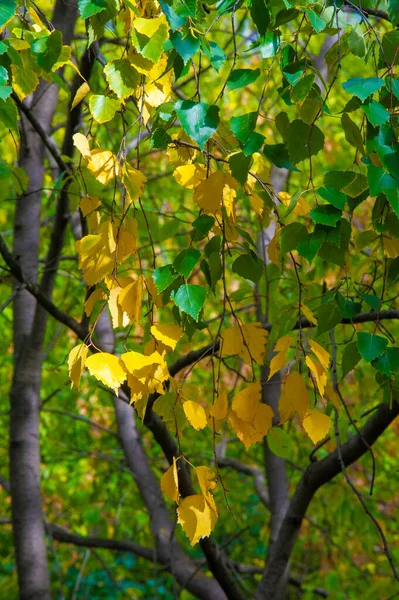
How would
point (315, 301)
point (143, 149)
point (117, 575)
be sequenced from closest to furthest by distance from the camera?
1. point (315, 301)
2. point (143, 149)
3. point (117, 575)

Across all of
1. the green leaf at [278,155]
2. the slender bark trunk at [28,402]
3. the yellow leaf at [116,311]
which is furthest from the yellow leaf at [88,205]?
the slender bark trunk at [28,402]

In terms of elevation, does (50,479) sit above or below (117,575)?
above

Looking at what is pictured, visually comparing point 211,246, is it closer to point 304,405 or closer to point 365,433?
point 304,405

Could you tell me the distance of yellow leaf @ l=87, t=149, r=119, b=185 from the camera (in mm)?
1223

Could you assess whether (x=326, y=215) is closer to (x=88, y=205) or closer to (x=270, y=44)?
(x=270, y=44)

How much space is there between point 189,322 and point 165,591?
402cm

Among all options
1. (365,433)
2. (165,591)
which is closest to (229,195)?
(365,433)

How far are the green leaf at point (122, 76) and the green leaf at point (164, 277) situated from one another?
0.28 meters

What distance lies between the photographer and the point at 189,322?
54.3 inches

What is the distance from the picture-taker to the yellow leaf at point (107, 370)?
111cm

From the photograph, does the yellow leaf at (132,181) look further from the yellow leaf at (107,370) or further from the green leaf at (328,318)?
the green leaf at (328,318)

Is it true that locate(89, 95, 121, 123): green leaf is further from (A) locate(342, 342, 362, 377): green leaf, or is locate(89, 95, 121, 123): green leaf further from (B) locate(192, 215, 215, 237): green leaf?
(A) locate(342, 342, 362, 377): green leaf

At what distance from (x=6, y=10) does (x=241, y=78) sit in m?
0.37

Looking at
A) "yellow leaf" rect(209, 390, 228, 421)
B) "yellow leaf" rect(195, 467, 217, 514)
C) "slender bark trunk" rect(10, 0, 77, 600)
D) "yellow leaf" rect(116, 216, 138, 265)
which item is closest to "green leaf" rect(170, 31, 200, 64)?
"yellow leaf" rect(116, 216, 138, 265)
